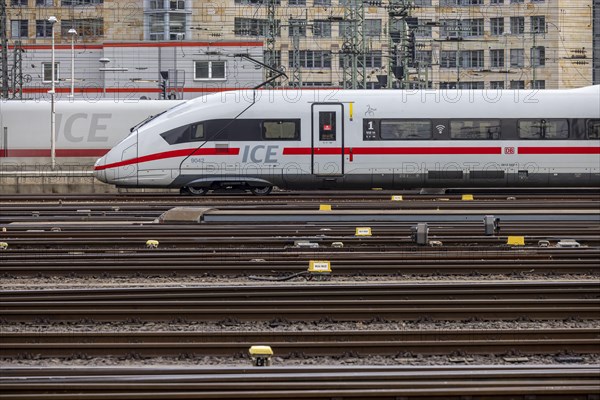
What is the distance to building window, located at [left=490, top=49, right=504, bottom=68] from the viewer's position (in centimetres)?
7525

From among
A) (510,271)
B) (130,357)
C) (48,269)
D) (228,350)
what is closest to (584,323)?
(510,271)

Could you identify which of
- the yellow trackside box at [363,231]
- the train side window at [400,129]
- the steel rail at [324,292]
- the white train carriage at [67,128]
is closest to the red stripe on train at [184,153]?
the train side window at [400,129]

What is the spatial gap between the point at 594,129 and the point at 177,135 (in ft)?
36.2

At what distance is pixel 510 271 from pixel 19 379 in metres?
Answer: 8.73

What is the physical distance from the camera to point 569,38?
75.5 meters

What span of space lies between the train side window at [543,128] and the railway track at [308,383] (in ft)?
61.7

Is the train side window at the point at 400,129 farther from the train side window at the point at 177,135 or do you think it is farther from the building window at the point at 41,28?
the building window at the point at 41,28

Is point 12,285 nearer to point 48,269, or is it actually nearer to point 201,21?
point 48,269

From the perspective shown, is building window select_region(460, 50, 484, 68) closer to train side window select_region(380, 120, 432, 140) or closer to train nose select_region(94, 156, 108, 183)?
train side window select_region(380, 120, 432, 140)

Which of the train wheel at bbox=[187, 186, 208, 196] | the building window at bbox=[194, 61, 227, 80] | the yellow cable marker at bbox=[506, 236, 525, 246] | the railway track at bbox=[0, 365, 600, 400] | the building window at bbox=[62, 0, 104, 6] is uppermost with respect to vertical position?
the building window at bbox=[62, 0, 104, 6]

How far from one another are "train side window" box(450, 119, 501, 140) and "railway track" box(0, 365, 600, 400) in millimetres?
18582

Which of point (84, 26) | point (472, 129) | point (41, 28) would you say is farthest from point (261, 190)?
point (41, 28)

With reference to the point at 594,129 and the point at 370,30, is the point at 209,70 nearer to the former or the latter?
the point at 370,30

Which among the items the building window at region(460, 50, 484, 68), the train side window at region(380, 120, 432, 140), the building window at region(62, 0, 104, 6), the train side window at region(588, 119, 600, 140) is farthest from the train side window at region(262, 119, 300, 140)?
the building window at region(62, 0, 104, 6)
